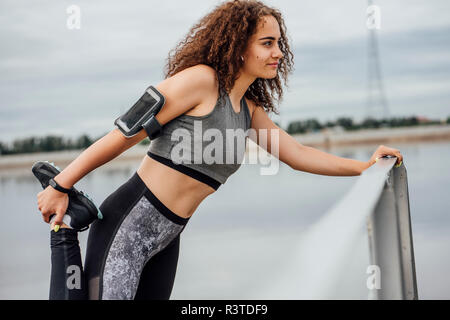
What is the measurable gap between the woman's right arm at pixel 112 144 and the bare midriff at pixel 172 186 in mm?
90

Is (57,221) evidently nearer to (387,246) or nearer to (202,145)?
(202,145)

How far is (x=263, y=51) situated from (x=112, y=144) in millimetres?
446

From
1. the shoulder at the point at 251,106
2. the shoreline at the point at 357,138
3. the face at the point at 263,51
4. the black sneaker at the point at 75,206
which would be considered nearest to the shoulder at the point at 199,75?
the face at the point at 263,51

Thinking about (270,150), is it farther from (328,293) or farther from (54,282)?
(328,293)

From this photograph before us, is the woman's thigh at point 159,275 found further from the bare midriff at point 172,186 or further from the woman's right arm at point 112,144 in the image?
the woman's right arm at point 112,144

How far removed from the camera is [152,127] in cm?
137

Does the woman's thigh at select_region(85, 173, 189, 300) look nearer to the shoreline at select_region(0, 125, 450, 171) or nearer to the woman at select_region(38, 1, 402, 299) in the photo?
the woman at select_region(38, 1, 402, 299)

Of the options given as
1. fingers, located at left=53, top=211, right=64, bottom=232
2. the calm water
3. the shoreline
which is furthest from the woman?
the shoreline

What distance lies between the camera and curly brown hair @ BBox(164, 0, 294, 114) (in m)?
1.46

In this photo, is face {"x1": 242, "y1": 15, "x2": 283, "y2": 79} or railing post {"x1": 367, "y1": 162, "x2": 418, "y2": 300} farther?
face {"x1": 242, "y1": 15, "x2": 283, "y2": 79}

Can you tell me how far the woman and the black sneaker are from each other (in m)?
0.02

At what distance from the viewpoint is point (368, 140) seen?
1372 inches
